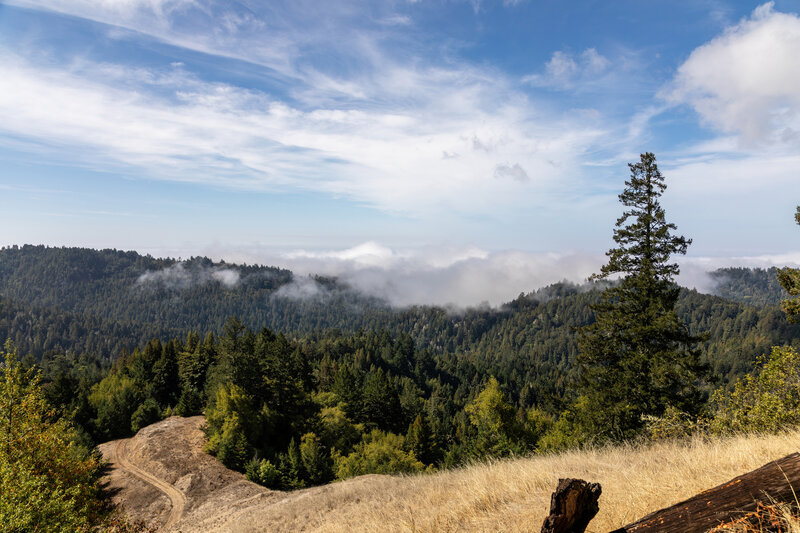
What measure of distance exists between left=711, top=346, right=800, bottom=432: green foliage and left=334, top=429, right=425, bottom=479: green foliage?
27.6m

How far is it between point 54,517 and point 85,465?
1064 cm

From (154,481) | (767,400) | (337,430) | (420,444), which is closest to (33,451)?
(154,481)

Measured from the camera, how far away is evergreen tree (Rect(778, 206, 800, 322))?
13711 mm

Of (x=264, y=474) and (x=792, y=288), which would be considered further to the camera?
(x=264, y=474)

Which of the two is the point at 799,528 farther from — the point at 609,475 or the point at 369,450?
the point at 369,450

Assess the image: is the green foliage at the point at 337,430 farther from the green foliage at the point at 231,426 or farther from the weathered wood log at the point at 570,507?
the weathered wood log at the point at 570,507

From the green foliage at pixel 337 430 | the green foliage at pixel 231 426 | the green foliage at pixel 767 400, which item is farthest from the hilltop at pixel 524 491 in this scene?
the green foliage at pixel 337 430

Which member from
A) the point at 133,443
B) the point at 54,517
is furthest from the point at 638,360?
the point at 133,443

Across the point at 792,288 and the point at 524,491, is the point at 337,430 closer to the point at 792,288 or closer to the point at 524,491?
the point at 524,491

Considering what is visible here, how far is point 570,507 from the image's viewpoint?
17.8ft

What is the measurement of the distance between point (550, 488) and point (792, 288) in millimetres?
11918

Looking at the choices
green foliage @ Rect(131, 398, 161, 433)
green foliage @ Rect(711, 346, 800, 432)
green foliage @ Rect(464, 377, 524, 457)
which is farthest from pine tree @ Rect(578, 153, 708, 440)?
green foliage @ Rect(131, 398, 161, 433)

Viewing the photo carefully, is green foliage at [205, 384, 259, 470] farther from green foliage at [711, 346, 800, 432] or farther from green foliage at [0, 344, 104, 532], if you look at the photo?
green foliage at [711, 346, 800, 432]

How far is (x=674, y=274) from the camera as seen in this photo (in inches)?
812
